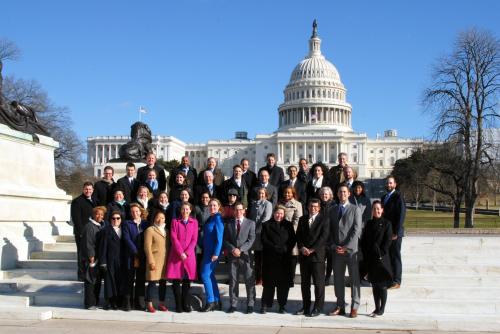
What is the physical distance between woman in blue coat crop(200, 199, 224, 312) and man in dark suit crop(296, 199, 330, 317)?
1.27m

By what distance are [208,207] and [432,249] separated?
4.50 metres

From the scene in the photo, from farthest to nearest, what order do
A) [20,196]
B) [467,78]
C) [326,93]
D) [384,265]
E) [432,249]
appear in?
[326,93] → [467,78] → [20,196] → [432,249] → [384,265]

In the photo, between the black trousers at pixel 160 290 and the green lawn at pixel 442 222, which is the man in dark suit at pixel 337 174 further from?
the green lawn at pixel 442 222

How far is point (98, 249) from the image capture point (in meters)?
8.80

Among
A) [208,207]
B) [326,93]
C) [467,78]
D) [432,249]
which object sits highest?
[326,93]

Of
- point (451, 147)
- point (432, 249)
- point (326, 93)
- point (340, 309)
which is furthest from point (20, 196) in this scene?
point (326, 93)

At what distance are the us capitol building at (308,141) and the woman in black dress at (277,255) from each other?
112410 millimetres

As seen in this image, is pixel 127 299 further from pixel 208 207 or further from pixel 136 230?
pixel 208 207

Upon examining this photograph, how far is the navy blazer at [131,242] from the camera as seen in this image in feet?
28.7

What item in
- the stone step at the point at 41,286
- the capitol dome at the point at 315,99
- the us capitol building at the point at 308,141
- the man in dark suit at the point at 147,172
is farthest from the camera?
the capitol dome at the point at 315,99

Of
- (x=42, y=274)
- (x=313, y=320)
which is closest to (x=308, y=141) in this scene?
(x=42, y=274)

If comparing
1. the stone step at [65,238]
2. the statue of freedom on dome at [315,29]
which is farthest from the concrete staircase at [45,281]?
the statue of freedom on dome at [315,29]

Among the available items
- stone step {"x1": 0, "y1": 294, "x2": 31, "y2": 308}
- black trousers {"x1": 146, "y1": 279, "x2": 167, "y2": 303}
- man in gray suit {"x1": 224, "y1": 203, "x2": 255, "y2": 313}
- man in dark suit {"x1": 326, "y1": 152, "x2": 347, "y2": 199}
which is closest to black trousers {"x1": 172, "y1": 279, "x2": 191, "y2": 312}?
black trousers {"x1": 146, "y1": 279, "x2": 167, "y2": 303}

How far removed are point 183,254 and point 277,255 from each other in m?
1.42
